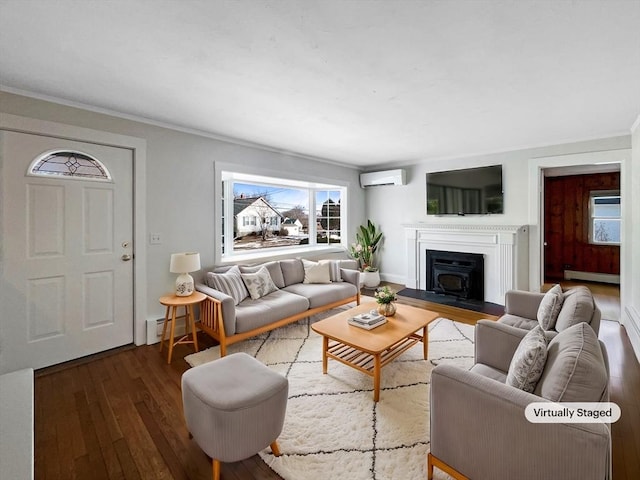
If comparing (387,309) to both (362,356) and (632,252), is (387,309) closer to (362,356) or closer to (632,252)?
(362,356)

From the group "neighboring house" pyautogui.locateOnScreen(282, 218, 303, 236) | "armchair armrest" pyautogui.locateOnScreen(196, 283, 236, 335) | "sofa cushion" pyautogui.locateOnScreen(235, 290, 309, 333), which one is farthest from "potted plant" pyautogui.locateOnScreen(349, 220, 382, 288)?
"armchair armrest" pyautogui.locateOnScreen(196, 283, 236, 335)

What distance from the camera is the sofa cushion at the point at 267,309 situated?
301 centimetres

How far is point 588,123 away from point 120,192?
5121 millimetres

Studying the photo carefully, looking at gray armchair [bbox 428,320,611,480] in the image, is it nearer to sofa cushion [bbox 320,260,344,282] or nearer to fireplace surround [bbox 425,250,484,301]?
sofa cushion [bbox 320,260,344,282]

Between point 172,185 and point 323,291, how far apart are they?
2.21m

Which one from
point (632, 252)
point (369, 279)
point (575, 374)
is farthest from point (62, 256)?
point (632, 252)

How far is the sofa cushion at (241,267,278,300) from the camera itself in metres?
3.54

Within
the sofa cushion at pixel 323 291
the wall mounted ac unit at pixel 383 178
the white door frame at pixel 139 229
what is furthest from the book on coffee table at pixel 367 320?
the wall mounted ac unit at pixel 383 178

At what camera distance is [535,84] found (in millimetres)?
2355

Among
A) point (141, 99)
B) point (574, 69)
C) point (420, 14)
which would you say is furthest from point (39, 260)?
point (574, 69)

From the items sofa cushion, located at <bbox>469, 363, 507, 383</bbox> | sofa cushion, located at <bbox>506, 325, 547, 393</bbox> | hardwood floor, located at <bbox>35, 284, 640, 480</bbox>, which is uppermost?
sofa cushion, located at <bbox>506, 325, 547, 393</bbox>

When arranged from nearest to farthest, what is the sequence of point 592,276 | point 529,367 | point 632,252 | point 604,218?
1. point 529,367
2. point 632,252
3. point 604,218
4. point 592,276

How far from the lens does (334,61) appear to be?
2018 millimetres

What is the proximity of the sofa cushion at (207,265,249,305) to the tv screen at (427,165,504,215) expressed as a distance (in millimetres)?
3601
